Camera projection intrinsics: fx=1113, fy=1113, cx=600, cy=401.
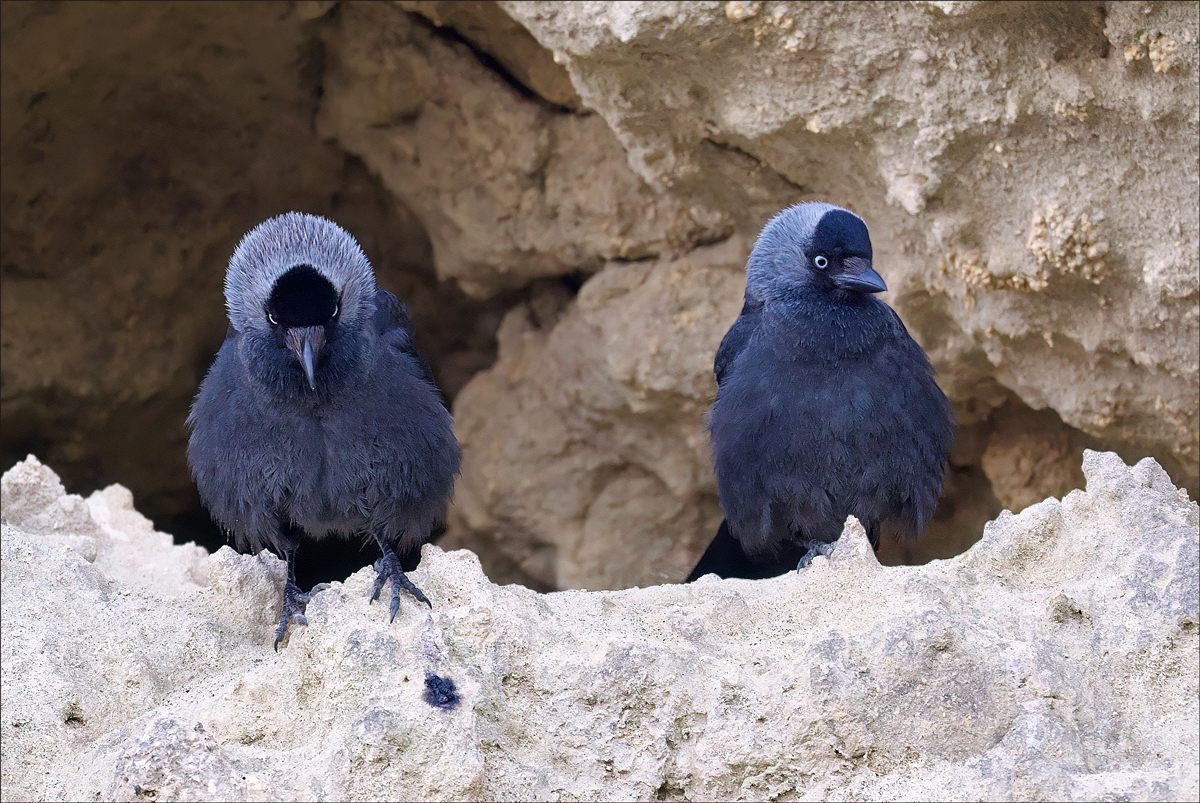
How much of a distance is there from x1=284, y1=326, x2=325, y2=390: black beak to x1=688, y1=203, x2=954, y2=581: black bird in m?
1.65

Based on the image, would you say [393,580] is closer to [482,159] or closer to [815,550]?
[815,550]

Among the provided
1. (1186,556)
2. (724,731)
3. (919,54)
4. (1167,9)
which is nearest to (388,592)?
(724,731)

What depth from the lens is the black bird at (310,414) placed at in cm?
337

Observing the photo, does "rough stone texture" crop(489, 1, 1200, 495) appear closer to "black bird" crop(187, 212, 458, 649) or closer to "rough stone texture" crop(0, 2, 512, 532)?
"black bird" crop(187, 212, 458, 649)

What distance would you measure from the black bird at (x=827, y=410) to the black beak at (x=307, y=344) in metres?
1.65

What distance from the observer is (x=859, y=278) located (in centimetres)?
405

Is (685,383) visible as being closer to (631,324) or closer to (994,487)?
(631,324)

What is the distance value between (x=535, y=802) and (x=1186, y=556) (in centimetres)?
156

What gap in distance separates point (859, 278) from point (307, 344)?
1991 mm

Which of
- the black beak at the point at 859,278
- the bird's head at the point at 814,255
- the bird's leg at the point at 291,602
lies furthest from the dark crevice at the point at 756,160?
the bird's leg at the point at 291,602

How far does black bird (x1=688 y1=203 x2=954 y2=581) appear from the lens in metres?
4.04

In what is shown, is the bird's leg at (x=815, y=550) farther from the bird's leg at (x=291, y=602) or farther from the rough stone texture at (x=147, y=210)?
the rough stone texture at (x=147, y=210)

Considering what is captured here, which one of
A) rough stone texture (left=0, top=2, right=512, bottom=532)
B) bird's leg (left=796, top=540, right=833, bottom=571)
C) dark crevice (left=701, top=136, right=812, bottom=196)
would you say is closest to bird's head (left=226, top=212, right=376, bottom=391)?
bird's leg (left=796, top=540, right=833, bottom=571)

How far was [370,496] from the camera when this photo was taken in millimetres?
3533
